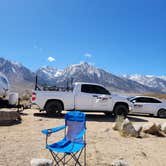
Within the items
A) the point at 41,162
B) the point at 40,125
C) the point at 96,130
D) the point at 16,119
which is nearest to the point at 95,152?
the point at 41,162

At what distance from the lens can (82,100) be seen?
53.1 ft

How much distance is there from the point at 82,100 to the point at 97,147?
7558 mm

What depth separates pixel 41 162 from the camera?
6098mm

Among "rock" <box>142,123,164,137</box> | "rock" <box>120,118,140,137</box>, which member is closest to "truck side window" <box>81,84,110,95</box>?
"rock" <box>142,123,164,137</box>

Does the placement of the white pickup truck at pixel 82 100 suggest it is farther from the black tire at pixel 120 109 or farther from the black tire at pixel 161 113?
the black tire at pixel 161 113

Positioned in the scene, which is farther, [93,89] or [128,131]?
[93,89]

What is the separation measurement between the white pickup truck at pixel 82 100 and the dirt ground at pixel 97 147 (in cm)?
382

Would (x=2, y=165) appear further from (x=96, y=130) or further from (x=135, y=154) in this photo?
(x=96, y=130)

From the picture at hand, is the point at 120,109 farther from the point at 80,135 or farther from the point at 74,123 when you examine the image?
the point at 80,135

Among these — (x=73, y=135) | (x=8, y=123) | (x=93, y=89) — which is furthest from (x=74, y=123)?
(x=93, y=89)

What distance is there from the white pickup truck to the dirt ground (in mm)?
3820

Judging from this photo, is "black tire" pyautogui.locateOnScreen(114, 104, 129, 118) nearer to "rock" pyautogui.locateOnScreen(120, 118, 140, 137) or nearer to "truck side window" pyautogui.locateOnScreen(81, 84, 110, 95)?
"truck side window" pyautogui.locateOnScreen(81, 84, 110, 95)

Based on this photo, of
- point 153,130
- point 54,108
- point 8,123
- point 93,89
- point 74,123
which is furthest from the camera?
point 93,89

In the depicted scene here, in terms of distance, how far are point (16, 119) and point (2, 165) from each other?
7.04 meters
